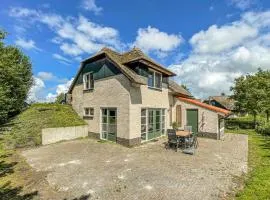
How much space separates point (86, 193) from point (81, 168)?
2.63 meters

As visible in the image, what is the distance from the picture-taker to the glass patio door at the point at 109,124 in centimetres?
1494

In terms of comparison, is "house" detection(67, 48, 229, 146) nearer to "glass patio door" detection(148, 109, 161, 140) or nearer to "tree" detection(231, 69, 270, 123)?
"glass patio door" detection(148, 109, 161, 140)

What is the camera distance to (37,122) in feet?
56.2

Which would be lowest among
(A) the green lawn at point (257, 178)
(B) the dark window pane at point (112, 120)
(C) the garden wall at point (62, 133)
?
(A) the green lawn at point (257, 178)

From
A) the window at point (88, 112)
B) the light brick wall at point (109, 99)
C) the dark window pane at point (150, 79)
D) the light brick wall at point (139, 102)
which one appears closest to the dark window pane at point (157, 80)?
the light brick wall at point (139, 102)

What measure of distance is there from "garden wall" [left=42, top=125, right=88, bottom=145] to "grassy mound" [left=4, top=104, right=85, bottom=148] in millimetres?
424

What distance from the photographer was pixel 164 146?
1378 cm

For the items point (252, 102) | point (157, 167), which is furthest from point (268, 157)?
point (252, 102)

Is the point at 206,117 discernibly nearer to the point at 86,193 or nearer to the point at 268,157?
the point at 268,157

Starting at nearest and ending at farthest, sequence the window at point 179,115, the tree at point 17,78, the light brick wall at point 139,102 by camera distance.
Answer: the light brick wall at point 139,102
the window at point 179,115
the tree at point 17,78

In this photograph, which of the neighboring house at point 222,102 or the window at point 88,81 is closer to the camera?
the window at point 88,81

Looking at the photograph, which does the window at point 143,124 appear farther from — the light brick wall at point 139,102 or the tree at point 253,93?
the tree at point 253,93

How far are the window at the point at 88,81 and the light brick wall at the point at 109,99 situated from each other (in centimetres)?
57

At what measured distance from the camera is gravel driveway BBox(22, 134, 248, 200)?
6.77 metres
